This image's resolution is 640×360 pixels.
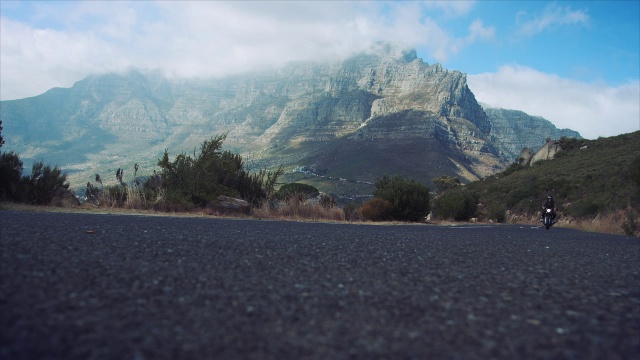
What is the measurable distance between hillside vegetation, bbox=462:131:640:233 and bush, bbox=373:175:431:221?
6066 millimetres

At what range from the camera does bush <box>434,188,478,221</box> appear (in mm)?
26219

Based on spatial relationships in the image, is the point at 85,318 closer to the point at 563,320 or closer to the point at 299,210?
the point at 563,320

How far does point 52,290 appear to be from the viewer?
2625 mm

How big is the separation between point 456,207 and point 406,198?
23.0ft

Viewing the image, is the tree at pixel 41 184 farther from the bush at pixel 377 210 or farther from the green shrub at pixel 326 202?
the bush at pixel 377 210

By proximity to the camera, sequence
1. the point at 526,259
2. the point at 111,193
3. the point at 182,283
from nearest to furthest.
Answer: the point at 182,283, the point at 526,259, the point at 111,193

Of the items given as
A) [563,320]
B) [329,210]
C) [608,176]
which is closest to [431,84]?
[608,176]

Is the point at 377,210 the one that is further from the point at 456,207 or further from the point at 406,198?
the point at 456,207

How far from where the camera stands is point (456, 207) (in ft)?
85.9

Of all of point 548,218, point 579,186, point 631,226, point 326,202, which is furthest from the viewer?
point 579,186

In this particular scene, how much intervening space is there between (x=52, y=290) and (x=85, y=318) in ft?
1.86

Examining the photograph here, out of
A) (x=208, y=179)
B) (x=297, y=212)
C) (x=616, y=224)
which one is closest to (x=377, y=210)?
(x=297, y=212)

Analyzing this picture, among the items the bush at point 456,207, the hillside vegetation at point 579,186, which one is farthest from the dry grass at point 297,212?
the hillside vegetation at point 579,186

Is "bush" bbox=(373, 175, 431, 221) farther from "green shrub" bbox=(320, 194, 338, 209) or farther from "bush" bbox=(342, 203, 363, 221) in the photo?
"green shrub" bbox=(320, 194, 338, 209)
